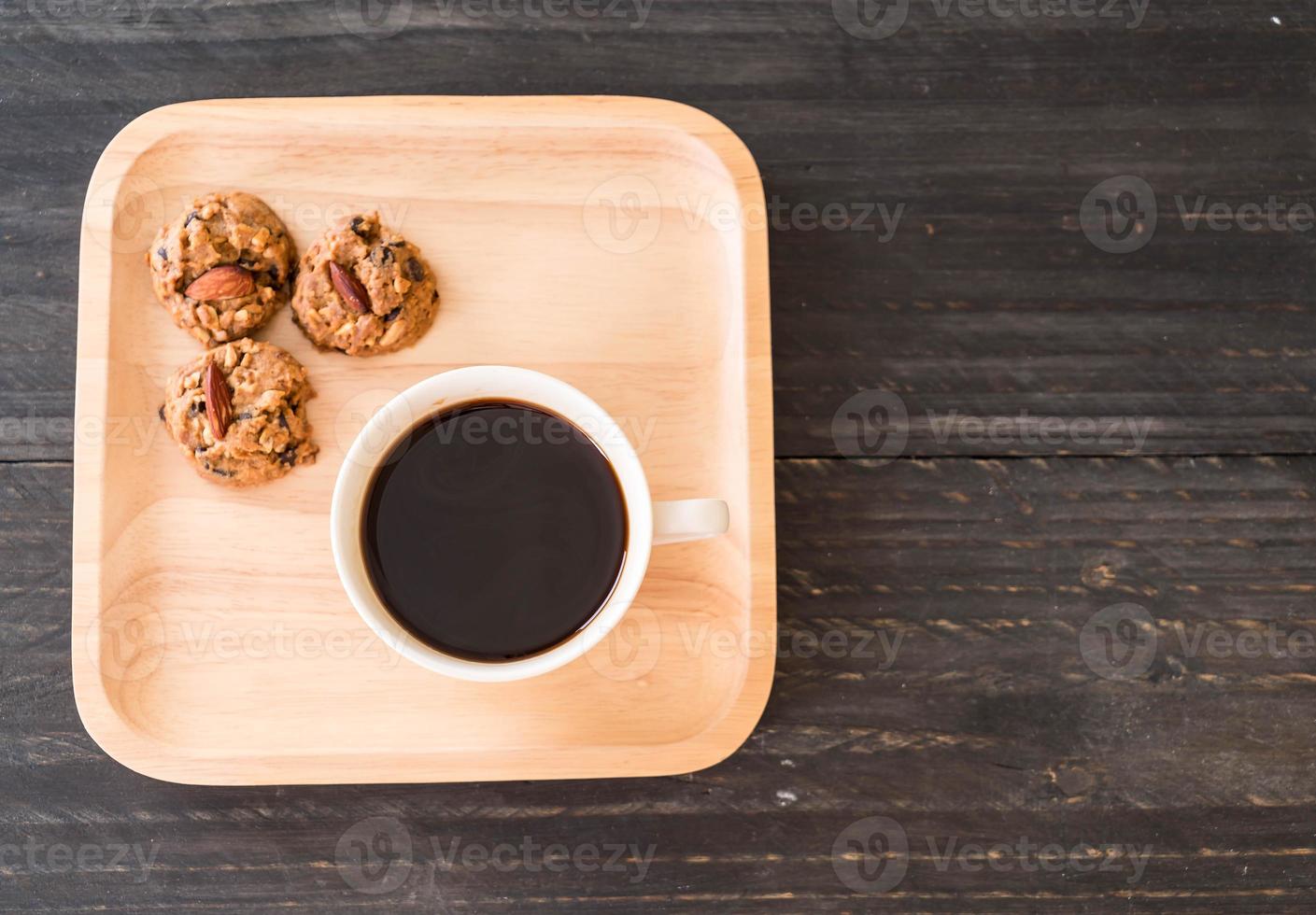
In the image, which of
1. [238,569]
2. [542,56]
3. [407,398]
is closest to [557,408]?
[407,398]

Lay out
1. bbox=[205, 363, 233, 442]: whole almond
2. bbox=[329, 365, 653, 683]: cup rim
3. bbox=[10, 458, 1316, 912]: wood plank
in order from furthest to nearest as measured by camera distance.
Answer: bbox=[10, 458, 1316, 912]: wood plank
bbox=[205, 363, 233, 442]: whole almond
bbox=[329, 365, 653, 683]: cup rim

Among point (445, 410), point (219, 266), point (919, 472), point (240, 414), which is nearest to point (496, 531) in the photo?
point (445, 410)

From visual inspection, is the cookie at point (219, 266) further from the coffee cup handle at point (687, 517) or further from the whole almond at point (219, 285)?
the coffee cup handle at point (687, 517)

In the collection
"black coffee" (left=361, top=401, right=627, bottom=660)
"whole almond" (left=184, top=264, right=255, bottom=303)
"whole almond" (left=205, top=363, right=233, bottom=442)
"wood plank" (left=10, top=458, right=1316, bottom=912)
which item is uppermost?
"whole almond" (left=184, top=264, right=255, bottom=303)

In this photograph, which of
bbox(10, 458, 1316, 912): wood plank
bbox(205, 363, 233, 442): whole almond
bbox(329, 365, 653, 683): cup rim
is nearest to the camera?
bbox(329, 365, 653, 683): cup rim

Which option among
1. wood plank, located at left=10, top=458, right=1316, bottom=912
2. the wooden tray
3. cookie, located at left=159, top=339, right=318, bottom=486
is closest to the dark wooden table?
wood plank, located at left=10, top=458, right=1316, bottom=912

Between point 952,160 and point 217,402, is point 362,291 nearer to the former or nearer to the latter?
point 217,402

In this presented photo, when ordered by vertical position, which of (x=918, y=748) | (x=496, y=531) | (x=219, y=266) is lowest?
(x=918, y=748)

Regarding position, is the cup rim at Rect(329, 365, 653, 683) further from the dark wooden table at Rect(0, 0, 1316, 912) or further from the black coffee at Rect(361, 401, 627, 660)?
the dark wooden table at Rect(0, 0, 1316, 912)
